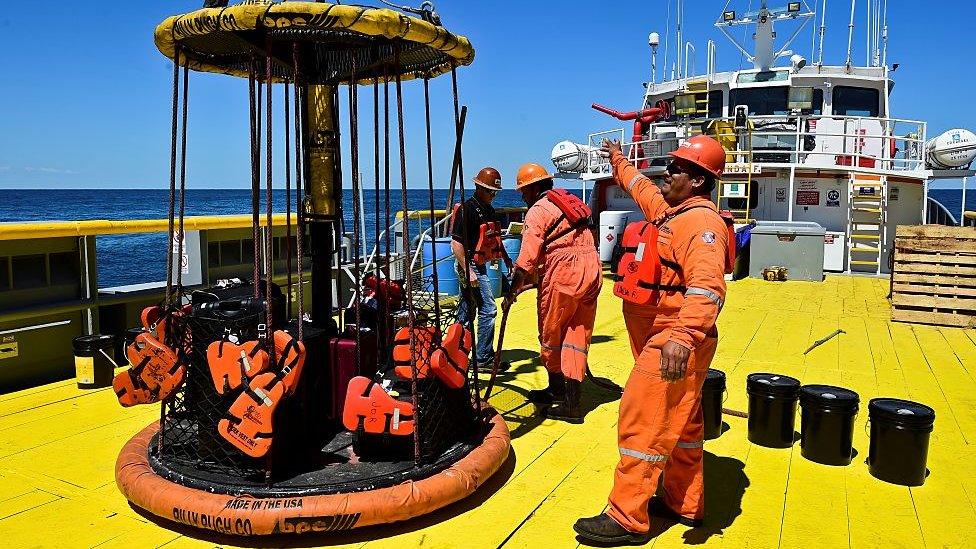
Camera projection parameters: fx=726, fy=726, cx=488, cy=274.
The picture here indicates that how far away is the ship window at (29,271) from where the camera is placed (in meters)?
5.99

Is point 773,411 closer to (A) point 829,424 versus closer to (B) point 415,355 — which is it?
(A) point 829,424

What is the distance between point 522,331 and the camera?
28.1 ft

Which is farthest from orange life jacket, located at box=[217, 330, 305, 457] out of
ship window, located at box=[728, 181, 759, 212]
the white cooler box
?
ship window, located at box=[728, 181, 759, 212]

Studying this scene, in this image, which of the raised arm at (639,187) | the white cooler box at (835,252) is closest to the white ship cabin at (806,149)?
the white cooler box at (835,252)

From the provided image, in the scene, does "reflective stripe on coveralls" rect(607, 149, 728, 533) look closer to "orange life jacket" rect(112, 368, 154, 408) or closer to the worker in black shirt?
"orange life jacket" rect(112, 368, 154, 408)

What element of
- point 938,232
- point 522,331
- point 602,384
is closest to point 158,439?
point 602,384

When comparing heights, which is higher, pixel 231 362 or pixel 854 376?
pixel 231 362

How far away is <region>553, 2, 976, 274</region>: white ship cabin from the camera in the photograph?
1508 centimetres

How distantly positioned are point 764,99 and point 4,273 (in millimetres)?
16330

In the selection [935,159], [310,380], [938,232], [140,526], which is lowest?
[140,526]

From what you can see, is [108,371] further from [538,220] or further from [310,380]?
[538,220]

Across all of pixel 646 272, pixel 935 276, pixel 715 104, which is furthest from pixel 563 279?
pixel 715 104

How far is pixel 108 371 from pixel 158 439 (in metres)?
2.11

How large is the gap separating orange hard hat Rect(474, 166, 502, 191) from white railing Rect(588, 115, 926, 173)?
887cm
